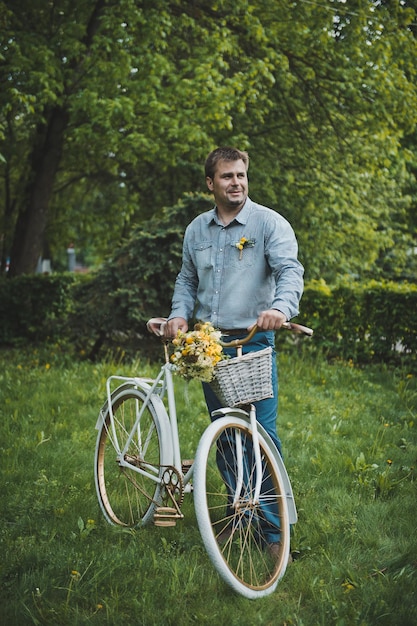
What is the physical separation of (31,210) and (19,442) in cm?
879

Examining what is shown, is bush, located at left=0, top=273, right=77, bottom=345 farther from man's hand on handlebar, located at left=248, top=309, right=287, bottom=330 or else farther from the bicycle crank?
man's hand on handlebar, located at left=248, top=309, right=287, bottom=330

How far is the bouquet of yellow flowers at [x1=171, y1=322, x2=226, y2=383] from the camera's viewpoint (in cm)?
322

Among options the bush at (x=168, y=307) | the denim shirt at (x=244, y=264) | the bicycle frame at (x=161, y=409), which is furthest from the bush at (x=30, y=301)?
the denim shirt at (x=244, y=264)

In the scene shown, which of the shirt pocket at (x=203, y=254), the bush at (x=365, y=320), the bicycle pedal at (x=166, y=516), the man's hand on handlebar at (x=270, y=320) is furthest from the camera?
the bush at (x=365, y=320)

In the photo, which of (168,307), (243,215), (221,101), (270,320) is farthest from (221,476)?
(221,101)

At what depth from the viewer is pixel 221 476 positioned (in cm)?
382

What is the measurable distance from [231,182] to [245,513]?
1.65 meters

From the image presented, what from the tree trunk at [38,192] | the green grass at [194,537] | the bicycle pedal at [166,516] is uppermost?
the tree trunk at [38,192]

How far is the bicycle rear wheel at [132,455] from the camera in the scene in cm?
376

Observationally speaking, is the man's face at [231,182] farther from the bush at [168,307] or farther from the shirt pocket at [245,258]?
the bush at [168,307]

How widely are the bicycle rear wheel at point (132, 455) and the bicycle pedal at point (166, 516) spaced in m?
0.14

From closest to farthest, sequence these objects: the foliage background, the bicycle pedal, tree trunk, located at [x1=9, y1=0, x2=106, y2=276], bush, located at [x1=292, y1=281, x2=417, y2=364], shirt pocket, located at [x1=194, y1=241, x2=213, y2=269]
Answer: the bicycle pedal
shirt pocket, located at [x1=194, y1=241, x2=213, y2=269]
bush, located at [x1=292, y1=281, x2=417, y2=364]
the foliage background
tree trunk, located at [x1=9, y1=0, x2=106, y2=276]

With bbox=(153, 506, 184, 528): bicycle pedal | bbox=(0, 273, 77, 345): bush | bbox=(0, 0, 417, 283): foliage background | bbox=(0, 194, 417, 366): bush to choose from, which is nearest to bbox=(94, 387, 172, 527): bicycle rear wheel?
bbox=(153, 506, 184, 528): bicycle pedal

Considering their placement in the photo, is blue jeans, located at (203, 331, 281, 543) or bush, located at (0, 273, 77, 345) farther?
bush, located at (0, 273, 77, 345)
